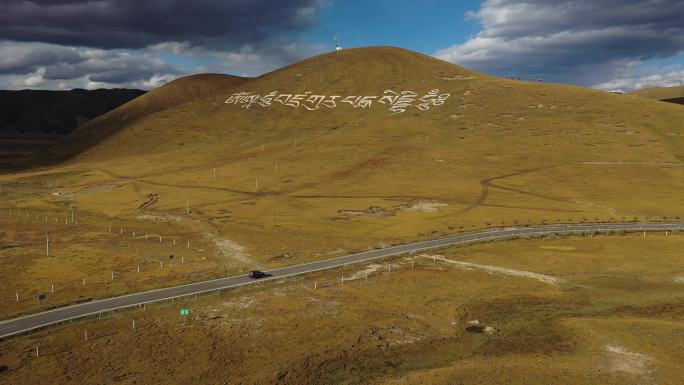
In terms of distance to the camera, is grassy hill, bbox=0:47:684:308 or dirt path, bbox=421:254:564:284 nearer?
dirt path, bbox=421:254:564:284

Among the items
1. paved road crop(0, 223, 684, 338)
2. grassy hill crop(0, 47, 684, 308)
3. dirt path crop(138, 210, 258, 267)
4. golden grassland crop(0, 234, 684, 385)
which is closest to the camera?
golden grassland crop(0, 234, 684, 385)

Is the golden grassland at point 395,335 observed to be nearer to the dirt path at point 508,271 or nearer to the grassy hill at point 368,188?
the dirt path at point 508,271

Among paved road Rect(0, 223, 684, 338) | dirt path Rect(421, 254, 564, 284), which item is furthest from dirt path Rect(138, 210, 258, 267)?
dirt path Rect(421, 254, 564, 284)

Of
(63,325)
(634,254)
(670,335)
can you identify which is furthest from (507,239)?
(63,325)

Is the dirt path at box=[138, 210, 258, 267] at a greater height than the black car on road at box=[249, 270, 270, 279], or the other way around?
the black car on road at box=[249, 270, 270, 279]

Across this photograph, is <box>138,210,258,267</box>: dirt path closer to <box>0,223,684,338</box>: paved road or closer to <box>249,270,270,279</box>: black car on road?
<box>249,270,270,279</box>: black car on road

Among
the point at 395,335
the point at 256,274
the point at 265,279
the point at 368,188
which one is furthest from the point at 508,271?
the point at 368,188

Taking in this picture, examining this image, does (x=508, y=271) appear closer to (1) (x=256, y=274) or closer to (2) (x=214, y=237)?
(1) (x=256, y=274)
